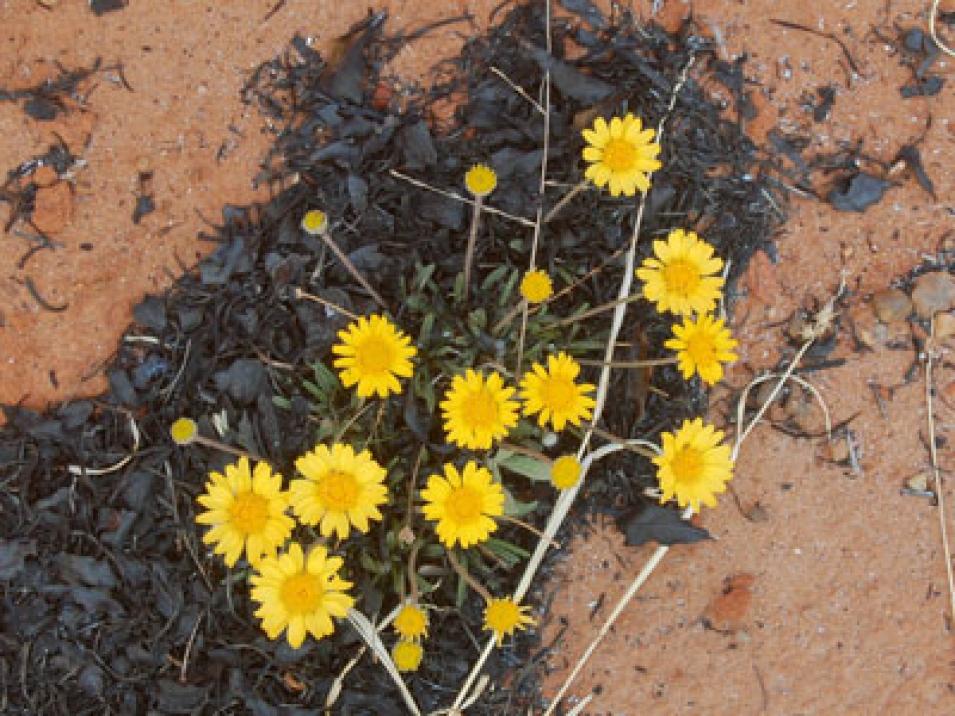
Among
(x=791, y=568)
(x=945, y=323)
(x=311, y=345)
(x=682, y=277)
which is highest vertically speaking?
(x=682, y=277)

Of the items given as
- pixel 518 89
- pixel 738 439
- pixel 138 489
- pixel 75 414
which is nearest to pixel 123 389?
pixel 75 414

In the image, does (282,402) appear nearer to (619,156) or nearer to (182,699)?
(182,699)

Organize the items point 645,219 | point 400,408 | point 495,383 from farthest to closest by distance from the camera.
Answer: point 645,219, point 400,408, point 495,383

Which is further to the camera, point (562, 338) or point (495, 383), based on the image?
point (562, 338)

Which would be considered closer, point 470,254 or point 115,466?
point 470,254

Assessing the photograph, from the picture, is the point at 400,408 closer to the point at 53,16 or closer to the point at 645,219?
the point at 645,219

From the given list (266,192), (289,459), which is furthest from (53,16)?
(289,459)

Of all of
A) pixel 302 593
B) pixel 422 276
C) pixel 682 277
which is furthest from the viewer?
pixel 422 276
